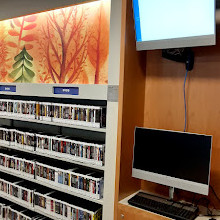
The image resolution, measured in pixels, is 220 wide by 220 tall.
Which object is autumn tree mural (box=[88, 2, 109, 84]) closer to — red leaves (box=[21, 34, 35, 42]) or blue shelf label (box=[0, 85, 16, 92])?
red leaves (box=[21, 34, 35, 42])

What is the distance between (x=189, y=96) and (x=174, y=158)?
50 cm

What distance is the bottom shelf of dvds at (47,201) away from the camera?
8.00ft

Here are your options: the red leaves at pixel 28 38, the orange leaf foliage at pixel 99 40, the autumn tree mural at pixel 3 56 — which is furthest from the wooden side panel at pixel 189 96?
the autumn tree mural at pixel 3 56

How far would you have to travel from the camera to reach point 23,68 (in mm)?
3207

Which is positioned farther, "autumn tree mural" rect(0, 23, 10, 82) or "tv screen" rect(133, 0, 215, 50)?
"autumn tree mural" rect(0, 23, 10, 82)

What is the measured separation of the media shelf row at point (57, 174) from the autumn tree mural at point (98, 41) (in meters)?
0.87

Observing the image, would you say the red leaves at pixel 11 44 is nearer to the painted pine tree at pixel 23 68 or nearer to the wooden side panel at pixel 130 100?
the painted pine tree at pixel 23 68

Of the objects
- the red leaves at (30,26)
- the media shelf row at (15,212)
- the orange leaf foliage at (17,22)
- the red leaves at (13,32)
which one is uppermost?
the orange leaf foliage at (17,22)

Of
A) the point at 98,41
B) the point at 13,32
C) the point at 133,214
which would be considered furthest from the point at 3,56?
the point at 133,214

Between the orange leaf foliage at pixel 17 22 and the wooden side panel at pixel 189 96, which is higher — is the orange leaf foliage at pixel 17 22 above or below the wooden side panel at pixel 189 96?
above

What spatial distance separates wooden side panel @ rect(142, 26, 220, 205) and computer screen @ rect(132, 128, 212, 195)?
256 millimetres

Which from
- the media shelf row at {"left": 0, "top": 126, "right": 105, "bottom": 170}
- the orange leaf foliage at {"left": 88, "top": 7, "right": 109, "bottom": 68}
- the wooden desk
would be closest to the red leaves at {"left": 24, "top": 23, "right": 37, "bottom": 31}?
the orange leaf foliage at {"left": 88, "top": 7, "right": 109, "bottom": 68}

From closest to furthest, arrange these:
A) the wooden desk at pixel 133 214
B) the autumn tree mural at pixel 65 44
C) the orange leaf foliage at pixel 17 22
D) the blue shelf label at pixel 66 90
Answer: the wooden desk at pixel 133 214 < the blue shelf label at pixel 66 90 < the autumn tree mural at pixel 65 44 < the orange leaf foliage at pixel 17 22

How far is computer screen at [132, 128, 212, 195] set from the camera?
1.82m
